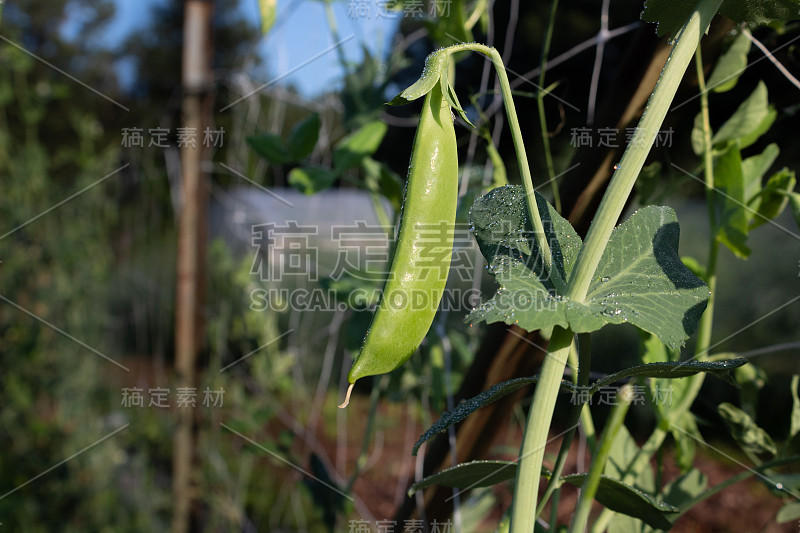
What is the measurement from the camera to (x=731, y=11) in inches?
10.3

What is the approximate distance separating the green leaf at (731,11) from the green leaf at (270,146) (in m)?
0.48

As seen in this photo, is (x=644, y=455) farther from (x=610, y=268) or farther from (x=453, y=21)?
(x=453, y=21)

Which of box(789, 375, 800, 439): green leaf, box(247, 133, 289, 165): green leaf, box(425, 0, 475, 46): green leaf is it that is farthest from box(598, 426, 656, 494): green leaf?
box(247, 133, 289, 165): green leaf

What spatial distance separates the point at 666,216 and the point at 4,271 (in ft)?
5.75

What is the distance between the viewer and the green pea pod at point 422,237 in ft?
0.77

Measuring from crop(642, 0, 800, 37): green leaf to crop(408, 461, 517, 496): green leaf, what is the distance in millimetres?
203

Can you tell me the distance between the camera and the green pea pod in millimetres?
234

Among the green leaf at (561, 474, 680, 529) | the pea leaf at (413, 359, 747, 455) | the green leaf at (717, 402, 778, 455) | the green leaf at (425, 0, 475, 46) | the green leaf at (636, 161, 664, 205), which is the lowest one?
the green leaf at (717, 402, 778, 455)

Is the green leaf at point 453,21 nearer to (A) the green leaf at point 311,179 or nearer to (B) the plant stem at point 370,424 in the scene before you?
(A) the green leaf at point 311,179

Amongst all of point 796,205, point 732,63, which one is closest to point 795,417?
point 796,205

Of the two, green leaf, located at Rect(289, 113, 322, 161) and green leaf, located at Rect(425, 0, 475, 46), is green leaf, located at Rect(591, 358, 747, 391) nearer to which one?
green leaf, located at Rect(425, 0, 475, 46)

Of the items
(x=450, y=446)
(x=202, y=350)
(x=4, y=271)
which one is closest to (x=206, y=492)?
(x=202, y=350)

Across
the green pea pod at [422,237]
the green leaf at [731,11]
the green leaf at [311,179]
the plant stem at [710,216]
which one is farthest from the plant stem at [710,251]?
the green leaf at [311,179]

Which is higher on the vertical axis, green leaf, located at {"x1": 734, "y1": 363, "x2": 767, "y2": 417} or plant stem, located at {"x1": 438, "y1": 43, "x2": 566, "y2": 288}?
plant stem, located at {"x1": 438, "y1": 43, "x2": 566, "y2": 288}
